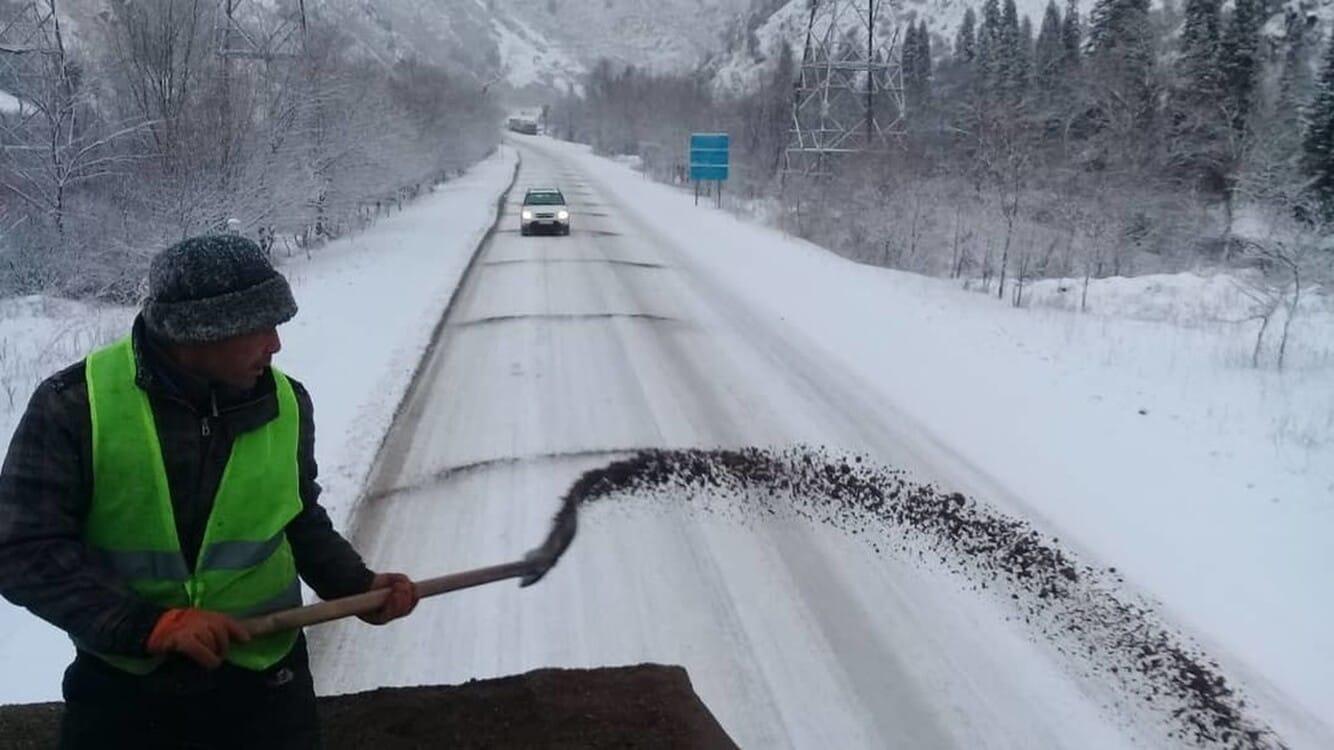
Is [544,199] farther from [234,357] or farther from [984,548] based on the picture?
[234,357]

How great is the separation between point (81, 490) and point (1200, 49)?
57.8 m

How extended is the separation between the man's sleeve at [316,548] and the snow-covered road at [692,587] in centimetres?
223

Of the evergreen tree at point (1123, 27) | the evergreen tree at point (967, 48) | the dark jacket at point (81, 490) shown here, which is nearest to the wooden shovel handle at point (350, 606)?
the dark jacket at point (81, 490)

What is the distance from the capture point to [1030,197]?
94.6 feet

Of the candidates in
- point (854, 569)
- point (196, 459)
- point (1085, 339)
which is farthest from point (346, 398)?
point (1085, 339)

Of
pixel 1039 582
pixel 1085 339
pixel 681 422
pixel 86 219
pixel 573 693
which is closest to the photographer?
pixel 573 693

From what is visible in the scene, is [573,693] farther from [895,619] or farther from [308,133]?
[308,133]

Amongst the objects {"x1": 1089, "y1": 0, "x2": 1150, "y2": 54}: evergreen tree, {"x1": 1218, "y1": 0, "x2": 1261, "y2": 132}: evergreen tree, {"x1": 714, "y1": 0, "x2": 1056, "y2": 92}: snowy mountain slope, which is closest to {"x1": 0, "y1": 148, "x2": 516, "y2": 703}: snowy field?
{"x1": 1218, "y1": 0, "x2": 1261, "y2": 132}: evergreen tree

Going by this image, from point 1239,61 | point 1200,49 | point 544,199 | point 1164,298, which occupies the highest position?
point 1200,49

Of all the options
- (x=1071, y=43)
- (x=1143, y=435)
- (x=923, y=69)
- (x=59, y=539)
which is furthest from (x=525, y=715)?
(x=923, y=69)

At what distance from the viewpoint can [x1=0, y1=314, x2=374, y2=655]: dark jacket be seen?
1955 mm

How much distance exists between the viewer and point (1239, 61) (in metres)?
48.1

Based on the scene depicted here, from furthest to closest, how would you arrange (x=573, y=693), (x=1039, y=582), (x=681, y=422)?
(x=681, y=422), (x=1039, y=582), (x=573, y=693)

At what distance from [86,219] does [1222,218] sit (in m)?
43.5
